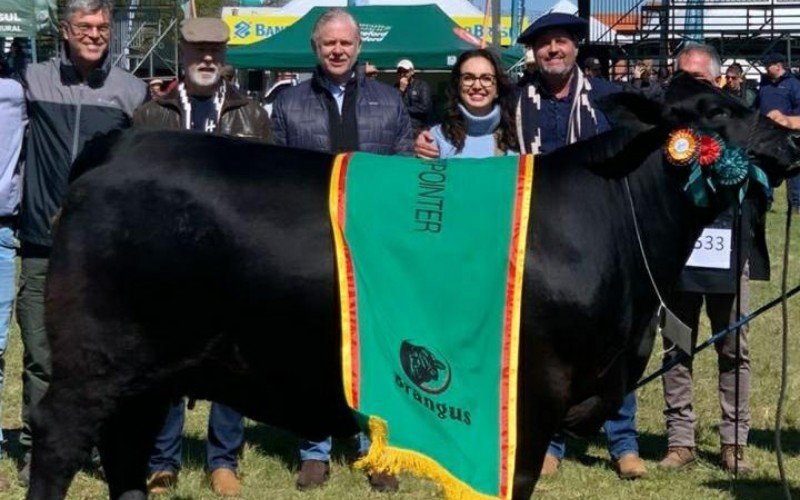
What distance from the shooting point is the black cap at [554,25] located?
671cm

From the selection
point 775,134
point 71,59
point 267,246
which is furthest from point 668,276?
point 71,59

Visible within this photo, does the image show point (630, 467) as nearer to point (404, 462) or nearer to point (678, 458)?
point (678, 458)

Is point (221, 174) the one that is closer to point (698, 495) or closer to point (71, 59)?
point (71, 59)

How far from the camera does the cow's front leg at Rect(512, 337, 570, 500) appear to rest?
4.80 metres

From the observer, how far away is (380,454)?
4.95 m

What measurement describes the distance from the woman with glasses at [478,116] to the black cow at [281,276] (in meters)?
1.79

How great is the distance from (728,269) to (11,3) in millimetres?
14900

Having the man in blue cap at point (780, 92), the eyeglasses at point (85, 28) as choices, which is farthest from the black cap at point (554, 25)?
the man in blue cap at point (780, 92)

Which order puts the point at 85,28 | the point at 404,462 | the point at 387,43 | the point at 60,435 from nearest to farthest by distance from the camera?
the point at 404,462, the point at 60,435, the point at 85,28, the point at 387,43

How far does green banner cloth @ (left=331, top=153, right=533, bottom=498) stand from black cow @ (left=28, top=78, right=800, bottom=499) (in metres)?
0.08

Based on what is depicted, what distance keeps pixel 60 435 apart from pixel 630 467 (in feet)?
11.0

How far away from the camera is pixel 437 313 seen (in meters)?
4.87

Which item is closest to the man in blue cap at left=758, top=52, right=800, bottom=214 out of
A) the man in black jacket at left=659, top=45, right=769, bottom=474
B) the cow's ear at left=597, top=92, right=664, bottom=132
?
the man in black jacket at left=659, top=45, right=769, bottom=474

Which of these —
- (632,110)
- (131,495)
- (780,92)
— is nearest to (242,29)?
(780,92)
